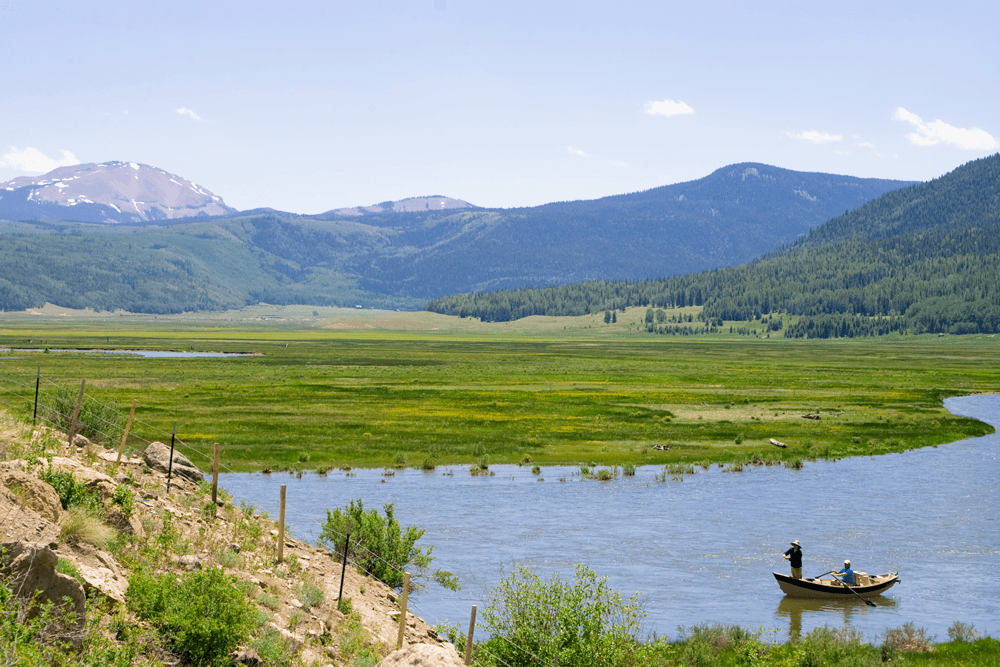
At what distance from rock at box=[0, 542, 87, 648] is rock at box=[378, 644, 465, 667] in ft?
18.4

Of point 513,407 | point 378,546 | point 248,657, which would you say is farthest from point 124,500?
point 513,407

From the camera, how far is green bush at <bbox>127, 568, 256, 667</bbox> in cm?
1767

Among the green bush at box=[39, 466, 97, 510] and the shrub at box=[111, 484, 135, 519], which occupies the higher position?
the green bush at box=[39, 466, 97, 510]

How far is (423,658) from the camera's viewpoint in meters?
17.1

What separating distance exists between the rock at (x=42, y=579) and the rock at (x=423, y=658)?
18.4ft

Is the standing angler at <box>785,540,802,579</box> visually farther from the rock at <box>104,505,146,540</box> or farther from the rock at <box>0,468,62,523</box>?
the rock at <box>0,468,62,523</box>

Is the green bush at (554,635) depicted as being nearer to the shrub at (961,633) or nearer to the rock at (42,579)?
the rock at (42,579)

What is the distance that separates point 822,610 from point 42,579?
22.8m

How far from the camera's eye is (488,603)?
88.7 ft

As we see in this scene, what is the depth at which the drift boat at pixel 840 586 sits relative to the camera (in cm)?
2939

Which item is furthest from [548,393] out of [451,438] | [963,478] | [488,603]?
[488,603]

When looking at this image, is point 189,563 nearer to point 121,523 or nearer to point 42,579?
point 121,523

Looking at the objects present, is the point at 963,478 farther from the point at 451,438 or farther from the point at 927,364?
the point at 927,364

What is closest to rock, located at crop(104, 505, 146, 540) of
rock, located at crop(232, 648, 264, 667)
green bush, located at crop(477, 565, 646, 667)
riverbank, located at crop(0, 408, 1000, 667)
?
riverbank, located at crop(0, 408, 1000, 667)
